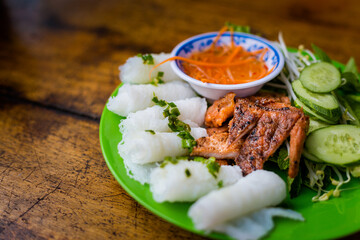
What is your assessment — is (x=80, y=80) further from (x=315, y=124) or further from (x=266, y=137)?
(x=315, y=124)

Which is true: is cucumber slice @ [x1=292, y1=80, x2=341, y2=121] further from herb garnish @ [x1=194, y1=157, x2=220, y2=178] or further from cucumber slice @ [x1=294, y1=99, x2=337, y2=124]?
herb garnish @ [x1=194, y1=157, x2=220, y2=178]

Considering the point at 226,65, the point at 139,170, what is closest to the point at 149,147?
the point at 139,170

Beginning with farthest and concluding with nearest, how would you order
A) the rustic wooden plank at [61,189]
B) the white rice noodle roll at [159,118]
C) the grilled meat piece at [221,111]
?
the grilled meat piece at [221,111], the white rice noodle roll at [159,118], the rustic wooden plank at [61,189]

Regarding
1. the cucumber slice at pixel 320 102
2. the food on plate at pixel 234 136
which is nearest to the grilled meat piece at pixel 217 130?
the food on plate at pixel 234 136

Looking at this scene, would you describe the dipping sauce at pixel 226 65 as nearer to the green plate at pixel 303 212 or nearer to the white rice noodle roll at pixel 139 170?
the white rice noodle roll at pixel 139 170

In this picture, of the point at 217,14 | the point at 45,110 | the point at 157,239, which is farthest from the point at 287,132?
the point at 217,14

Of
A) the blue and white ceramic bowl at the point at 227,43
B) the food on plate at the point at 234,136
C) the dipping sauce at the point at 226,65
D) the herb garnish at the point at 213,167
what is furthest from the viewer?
the dipping sauce at the point at 226,65

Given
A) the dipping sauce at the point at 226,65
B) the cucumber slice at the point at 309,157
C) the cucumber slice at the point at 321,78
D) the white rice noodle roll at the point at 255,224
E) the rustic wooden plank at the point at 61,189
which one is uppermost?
the cucumber slice at the point at 321,78

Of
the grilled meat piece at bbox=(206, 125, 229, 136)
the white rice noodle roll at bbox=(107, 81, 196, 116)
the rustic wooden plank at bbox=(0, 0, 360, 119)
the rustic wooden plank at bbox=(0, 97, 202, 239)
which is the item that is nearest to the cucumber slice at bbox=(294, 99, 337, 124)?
the grilled meat piece at bbox=(206, 125, 229, 136)

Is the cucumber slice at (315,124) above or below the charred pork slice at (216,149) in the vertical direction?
above
